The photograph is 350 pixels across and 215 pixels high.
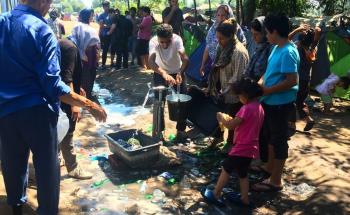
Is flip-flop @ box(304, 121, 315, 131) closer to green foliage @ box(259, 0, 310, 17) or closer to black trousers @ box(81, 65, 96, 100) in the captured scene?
black trousers @ box(81, 65, 96, 100)

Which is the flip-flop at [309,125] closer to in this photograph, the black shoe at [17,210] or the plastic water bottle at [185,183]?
the plastic water bottle at [185,183]

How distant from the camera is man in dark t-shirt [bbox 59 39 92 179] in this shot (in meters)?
4.06

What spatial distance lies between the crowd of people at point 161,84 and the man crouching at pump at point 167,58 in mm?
14

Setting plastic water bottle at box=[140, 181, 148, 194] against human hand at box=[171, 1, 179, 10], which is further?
human hand at box=[171, 1, 179, 10]

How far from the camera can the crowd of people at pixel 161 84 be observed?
108 inches

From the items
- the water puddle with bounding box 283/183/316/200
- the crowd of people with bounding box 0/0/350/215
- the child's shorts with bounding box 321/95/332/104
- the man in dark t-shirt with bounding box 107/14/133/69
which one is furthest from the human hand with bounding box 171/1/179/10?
the water puddle with bounding box 283/183/316/200

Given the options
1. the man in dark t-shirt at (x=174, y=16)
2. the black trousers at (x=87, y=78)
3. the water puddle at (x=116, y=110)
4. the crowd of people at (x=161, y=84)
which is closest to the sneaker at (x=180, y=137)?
the crowd of people at (x=161, y=84)

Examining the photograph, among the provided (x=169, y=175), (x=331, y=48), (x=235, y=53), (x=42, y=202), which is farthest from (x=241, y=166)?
(x=331, y=48)

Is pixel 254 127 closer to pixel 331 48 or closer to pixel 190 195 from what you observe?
pixel 190 195

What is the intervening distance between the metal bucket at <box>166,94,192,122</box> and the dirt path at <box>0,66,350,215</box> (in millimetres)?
564

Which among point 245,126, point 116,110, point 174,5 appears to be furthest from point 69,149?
point 174,5

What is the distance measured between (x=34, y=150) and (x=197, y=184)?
226cm

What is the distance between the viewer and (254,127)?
384 centimetres

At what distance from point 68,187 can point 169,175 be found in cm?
119
